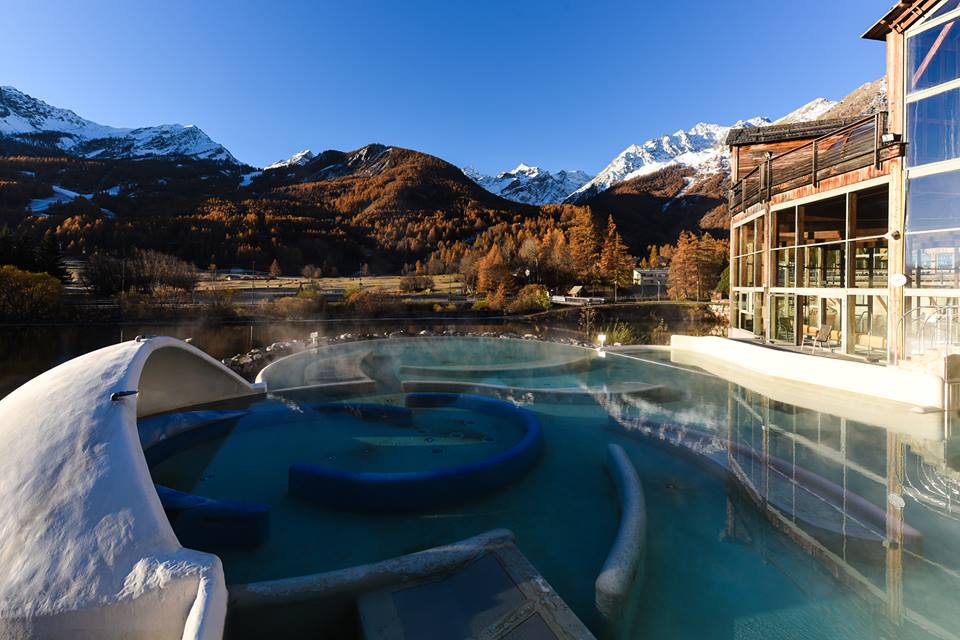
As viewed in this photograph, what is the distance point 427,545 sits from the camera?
3479 mm

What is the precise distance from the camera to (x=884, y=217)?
11.8 meters

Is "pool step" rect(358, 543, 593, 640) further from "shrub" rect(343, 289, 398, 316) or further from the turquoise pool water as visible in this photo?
"shrub" rect(343, 289, 398, 316)

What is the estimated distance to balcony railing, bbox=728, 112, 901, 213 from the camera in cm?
866

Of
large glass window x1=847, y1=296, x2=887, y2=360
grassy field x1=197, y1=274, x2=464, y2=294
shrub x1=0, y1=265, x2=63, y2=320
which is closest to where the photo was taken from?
large glass window x1=847, y1=296, x2=887, y2=360

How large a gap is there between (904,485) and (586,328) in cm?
2205

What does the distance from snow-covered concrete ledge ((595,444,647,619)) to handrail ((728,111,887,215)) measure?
342 inches

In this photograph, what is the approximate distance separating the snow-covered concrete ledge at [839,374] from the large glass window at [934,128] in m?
3.67

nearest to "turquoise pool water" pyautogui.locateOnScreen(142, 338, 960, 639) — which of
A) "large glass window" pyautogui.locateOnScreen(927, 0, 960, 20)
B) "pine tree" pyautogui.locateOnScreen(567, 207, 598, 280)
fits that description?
"large glass window" pyautogui.locateOnScreen(927, 0, 960, 20)

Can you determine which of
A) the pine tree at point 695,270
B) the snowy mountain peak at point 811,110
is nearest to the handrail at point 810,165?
the pine tree at point 695,270

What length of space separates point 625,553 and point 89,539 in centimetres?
290

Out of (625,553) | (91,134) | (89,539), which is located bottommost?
(625,553)

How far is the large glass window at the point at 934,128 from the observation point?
765 centimetres

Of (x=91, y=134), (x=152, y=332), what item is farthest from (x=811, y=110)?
(x=91, y=134)

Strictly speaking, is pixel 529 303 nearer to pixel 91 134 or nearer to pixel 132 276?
pixel 132 276
